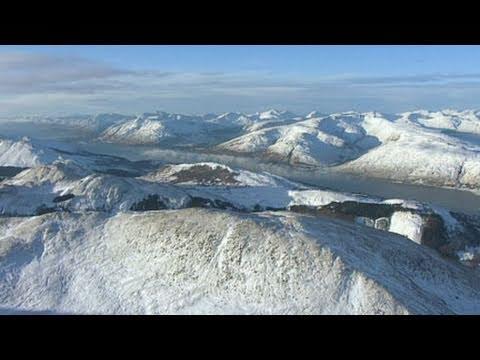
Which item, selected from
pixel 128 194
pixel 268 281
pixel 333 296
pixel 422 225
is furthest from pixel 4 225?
pixel 422 225

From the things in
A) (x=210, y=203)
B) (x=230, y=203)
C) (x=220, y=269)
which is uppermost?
(x=220, y=269)

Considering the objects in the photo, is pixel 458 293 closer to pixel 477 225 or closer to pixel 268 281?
pixel 268 281

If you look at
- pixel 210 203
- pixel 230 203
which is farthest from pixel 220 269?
pixel 230 203

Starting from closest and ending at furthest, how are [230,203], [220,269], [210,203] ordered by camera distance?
[220,269]
[210,203]
[230,203]

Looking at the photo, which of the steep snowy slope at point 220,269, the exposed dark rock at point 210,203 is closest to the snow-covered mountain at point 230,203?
the exposed dark rock at point 210,203

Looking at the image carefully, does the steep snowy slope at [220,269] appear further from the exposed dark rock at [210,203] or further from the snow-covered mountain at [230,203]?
the exposed dark rock at [210,203]

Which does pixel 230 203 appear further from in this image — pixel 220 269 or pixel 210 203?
pixel 220 269

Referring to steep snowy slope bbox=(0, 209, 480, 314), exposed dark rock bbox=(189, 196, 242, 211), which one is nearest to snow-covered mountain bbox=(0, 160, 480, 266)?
exposed dark rock bbox=(189, 196, 242, 211)
